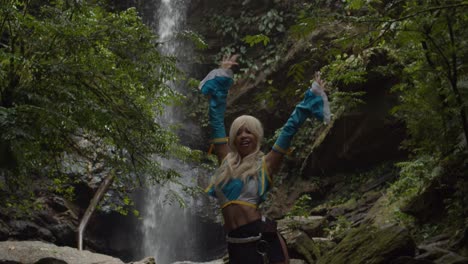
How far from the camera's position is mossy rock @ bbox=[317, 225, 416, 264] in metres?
5.01

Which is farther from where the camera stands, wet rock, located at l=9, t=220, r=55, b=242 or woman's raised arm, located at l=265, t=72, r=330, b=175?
wet rock, located at l=9, t=220, r=55, b=242

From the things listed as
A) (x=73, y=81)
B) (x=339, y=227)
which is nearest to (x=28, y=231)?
(x=339, y=227)

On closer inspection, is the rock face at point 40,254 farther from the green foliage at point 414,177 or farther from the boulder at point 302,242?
the green foliage at point 414,177

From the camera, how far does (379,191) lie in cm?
1149

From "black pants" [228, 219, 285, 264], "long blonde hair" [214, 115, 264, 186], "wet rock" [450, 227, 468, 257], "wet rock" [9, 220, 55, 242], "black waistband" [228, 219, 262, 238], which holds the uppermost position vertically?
"wet rock" [9, 220, 55, 242]

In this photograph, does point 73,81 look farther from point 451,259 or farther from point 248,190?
point 451,259

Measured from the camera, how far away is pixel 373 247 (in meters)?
5.23

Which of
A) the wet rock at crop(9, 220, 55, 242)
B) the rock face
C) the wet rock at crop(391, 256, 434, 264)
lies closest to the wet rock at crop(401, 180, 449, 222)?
the wet rock at crop(391, 256, 434, 264)

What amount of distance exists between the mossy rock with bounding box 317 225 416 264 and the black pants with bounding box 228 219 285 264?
2.54m

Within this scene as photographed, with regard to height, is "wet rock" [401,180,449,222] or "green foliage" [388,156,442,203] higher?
"green foliage" [388,156,442,203]

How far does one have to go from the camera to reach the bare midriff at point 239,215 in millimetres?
2877

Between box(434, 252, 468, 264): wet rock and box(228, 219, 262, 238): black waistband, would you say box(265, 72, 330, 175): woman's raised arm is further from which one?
box(434, 252, 468, 264): wet rock

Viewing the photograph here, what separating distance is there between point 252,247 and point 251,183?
41 cm

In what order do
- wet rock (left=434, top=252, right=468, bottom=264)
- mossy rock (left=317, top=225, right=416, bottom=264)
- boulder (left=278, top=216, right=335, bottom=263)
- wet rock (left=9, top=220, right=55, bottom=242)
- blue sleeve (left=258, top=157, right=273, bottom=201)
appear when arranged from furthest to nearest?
1. wet rock (left=9, top=220, right=55, bottom=242)
2. boulder (left=278, top=216, right=335, bottom=263)
3. mossy rock (left=317, top=225, right=416, bottom=264)
4. wet rock (left=434, top=252, right=468, bottom=264)
5. blue sleeve (left=258, top=157, right=273, bottom=201)
